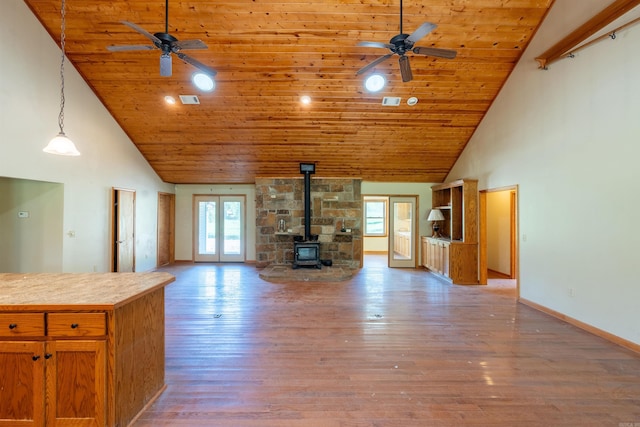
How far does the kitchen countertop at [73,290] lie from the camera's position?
65.2 inches

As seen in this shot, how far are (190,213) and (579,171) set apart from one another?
8257 millimetres

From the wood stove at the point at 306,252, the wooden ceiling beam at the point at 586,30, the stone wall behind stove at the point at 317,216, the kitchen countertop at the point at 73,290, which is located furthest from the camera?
the stone wall behind stove at the point at 317,216

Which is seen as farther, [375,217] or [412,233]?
[375,217]

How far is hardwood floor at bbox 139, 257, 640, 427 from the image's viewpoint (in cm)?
197

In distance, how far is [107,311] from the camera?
1686mm

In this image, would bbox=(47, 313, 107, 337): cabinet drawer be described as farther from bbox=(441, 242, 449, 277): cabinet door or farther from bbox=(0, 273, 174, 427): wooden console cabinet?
bbox=(441, 242, 449, 277): cabinet door

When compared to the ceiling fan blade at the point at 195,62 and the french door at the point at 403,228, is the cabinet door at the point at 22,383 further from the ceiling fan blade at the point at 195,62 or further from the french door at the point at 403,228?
the french door at the point at 403,228

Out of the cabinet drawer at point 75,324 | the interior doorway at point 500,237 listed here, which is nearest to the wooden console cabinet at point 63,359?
the cabinet drawer at point 75,324

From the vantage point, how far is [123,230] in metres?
5.75

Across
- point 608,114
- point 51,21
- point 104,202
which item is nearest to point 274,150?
point 104,202

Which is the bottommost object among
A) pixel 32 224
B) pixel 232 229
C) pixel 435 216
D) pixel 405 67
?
pixel 232 229

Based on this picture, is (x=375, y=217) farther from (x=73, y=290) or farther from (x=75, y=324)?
(x=75, y=324)

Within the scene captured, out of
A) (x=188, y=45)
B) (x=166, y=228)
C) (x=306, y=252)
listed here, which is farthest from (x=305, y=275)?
(x=188, y=45)

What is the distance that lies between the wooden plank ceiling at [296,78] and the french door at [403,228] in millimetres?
1044
